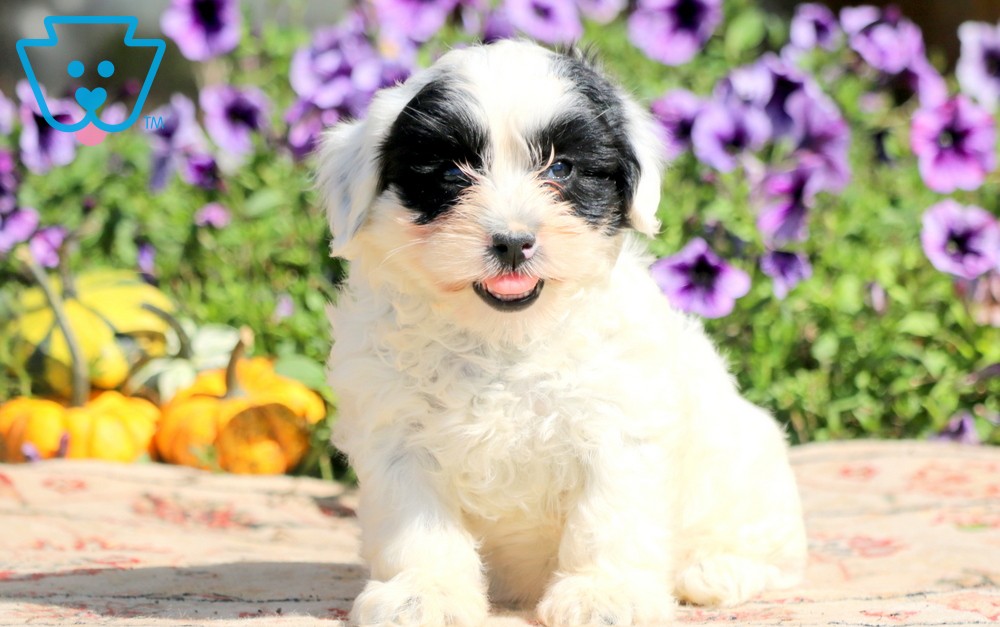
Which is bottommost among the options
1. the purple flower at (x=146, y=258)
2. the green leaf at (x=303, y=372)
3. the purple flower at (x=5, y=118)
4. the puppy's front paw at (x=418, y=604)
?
the puppy's front paw at (x=418, y=604)

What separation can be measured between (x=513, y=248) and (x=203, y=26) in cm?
398

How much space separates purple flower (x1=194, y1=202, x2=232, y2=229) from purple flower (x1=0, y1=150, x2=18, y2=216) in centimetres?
88

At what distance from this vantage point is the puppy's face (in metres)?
2.78

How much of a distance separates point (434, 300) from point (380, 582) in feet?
2.32

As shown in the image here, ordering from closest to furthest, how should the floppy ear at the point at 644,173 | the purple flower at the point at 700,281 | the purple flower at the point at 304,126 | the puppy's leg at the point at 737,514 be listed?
the floppy ear at the point at 644,173 < the puppy's leg at the point at 737,514 < the purple flower at the point at 700,281 < the purple flower at the point at 304,126

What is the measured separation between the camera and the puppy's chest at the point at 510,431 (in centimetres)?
299

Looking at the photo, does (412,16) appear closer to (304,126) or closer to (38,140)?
(304,126)

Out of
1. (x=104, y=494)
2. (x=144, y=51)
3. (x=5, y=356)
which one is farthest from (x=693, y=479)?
(x=144, y=51)

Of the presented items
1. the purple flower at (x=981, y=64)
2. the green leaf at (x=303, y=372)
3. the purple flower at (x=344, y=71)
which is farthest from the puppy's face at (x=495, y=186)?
the purple flower at (x=981, y=64)

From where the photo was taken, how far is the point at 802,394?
5348mm

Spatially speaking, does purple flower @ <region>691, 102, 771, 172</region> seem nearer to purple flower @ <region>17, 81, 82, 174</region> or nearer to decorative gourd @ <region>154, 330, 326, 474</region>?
decorative gourd @ <region>154, 330, 326, 474</region>

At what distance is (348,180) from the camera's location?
3.07m

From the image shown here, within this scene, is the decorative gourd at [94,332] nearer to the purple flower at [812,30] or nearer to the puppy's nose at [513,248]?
the puppy's nose at [513,248]

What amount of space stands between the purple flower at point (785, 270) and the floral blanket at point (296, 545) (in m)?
0.70
